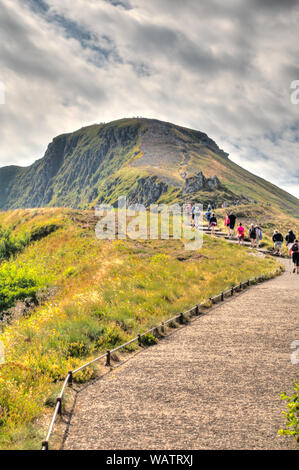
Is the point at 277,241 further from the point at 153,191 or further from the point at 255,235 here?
the point at 153,191

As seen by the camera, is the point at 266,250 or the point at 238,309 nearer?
the point at 238,309

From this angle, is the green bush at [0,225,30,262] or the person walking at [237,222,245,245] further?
the person walking at [237,222,245,245]

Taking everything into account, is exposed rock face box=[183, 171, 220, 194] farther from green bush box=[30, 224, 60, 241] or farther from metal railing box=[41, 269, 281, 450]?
metal railing box=[41, 269, 281, 450]

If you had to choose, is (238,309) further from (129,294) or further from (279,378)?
(279,378)

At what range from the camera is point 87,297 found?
13617mm

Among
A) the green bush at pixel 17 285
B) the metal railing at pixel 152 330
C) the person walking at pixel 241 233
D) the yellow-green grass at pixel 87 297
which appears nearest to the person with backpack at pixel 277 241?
the person walking at pixel 241 233

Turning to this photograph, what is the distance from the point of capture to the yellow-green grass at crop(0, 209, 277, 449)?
677 cm

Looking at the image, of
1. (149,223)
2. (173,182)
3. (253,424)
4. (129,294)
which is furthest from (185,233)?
(173,182)

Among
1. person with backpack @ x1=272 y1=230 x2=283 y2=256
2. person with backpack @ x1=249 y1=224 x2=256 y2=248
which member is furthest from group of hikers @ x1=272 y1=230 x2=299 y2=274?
person with backpack @ x1=249 y1=224 x2=256 y2=248

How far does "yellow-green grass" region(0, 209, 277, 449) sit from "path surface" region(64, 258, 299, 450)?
1.01 metres

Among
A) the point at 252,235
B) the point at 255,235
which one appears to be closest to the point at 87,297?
the point at 252,235

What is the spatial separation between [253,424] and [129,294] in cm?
897

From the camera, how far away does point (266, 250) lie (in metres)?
31.2

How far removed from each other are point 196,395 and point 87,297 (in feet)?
25.7
